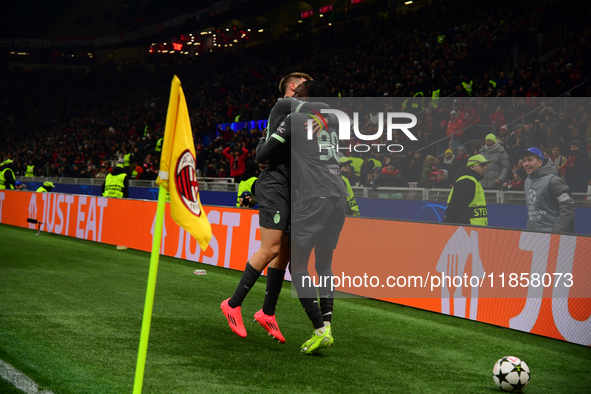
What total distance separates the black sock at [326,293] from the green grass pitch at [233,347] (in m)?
0.26

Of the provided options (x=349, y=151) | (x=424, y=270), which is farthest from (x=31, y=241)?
(x=424, y=270)

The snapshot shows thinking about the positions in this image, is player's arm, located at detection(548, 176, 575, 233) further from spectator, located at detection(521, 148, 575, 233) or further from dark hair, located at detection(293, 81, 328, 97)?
dark hair, located at detection(293, 81, 328, 97)

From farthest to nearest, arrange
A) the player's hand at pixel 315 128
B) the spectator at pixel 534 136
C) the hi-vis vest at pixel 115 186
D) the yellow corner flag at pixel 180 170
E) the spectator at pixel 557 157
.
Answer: the hi-vis vest at pixel 115 186
the spectator at pixel 534 136
the spectator at pixel 557 157
the player's hand at pixel 315 128
the yellow corner flag at pixel 180 170

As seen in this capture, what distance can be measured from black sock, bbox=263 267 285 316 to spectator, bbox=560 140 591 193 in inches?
244

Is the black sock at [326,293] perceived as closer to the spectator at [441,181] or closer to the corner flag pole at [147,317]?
the corner flag pole at [147,317]

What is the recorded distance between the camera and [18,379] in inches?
113

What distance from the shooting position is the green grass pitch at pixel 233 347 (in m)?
3.09

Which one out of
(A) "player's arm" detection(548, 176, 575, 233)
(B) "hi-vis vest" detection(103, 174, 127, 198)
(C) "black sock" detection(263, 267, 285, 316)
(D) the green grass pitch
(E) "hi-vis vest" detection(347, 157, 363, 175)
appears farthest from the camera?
(B) "hi-vis vest" detection(103, 174, 127, 198)

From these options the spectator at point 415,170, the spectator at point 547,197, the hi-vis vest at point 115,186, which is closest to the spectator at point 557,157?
the spectator at point 415,170

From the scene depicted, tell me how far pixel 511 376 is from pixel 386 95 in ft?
43.9

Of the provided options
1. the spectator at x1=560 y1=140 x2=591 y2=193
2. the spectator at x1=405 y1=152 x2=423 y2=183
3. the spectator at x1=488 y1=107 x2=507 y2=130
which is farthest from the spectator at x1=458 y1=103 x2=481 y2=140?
the spectator at x1=560 y1=140 x2=591 y2=193

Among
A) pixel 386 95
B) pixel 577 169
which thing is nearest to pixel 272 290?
pixel 577 169

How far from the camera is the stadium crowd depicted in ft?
33.0

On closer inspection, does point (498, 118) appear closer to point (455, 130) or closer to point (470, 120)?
point (470, 120)
